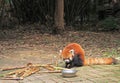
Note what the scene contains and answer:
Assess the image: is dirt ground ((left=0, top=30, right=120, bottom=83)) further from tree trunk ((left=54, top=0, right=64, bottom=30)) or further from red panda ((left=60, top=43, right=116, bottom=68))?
tree trunk ((left=54, top=0, right=64, bottom=30))

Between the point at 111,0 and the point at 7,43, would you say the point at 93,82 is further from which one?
the point at 111,0

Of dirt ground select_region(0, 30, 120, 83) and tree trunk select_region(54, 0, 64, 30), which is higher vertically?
tree trunk select_region(54, 0, 64, 30)

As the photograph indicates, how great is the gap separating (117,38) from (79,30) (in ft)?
6.18

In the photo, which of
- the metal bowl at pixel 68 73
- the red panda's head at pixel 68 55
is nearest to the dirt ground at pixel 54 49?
the metal bowl at pixel 68 73

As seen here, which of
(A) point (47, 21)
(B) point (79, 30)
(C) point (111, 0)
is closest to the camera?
(B) point (79, 30)

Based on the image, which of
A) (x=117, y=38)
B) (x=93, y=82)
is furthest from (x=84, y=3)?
(x=93, y=82)

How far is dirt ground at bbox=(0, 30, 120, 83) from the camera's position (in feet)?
17.1

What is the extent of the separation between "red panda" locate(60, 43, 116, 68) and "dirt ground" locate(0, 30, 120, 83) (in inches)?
5.4

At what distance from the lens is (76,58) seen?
234 inches

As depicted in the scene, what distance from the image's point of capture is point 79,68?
19.3 feet

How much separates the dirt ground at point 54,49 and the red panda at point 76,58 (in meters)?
0.14

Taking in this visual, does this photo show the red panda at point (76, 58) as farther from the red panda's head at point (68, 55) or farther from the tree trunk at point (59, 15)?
the tree trunk at point (59, 15)

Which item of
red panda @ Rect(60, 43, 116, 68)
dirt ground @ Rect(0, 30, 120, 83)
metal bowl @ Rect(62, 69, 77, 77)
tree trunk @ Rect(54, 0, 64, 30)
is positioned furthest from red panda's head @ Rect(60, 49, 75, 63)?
tree trunk @ Rect(54, 0, 64, 30)

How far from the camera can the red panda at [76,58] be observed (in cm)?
584
